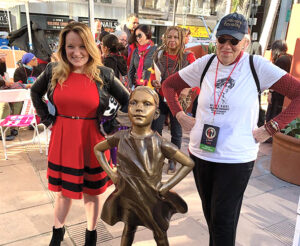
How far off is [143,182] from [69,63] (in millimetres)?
1106

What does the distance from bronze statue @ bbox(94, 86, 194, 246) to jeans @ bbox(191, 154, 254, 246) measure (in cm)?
33

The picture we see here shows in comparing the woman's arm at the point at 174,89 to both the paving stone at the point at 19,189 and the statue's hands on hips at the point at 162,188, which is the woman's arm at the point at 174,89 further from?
the paving stone at the point at 19,189

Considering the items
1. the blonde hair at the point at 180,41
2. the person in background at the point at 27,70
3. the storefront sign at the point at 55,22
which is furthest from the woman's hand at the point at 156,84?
the storefront sign at the point at 55,22

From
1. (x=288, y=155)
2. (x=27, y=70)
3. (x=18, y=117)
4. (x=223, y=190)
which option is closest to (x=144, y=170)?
(x=223, y=190)

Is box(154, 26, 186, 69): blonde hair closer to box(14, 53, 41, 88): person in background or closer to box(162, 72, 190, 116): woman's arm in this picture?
box(162, 72, 190, 116): woman's arm

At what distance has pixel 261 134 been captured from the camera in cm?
171

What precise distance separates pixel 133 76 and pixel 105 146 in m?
2.72

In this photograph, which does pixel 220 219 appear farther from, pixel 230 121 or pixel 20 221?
pixel 20 221

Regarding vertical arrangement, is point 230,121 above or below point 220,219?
above

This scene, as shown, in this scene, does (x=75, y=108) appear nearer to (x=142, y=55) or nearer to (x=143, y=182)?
(x=143, y=182)

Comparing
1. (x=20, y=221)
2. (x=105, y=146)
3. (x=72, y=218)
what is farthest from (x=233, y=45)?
(x=20, y=221)

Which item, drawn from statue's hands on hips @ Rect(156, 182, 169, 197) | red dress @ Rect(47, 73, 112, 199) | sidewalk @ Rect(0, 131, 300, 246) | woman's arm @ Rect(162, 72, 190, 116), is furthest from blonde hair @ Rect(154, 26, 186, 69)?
statue's hands on hips @ Rect(156, 182, 169, 197)

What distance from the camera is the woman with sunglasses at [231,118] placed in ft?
5.51

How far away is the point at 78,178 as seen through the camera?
83.2 inches
